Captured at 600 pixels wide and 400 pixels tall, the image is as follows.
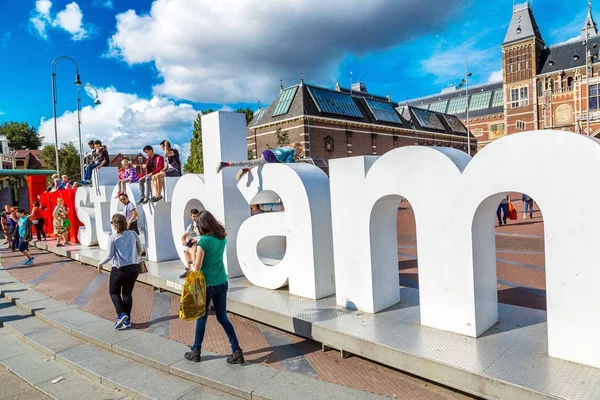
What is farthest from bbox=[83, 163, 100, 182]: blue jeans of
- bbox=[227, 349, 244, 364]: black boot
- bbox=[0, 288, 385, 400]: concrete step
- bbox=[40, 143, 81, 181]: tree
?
bbox=[40, 143, 81, 181]: tree

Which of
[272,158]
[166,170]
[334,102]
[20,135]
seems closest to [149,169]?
[166,170]

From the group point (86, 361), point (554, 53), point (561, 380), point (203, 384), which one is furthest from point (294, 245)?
point (554, 53)

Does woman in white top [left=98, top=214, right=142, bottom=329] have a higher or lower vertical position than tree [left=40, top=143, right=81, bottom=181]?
lower

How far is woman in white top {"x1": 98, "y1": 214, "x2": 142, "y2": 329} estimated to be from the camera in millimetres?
5648

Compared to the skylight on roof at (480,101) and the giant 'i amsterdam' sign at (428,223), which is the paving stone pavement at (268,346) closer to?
the giant 'i amsterdam' sign at (428,223)

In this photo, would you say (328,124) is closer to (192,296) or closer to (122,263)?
(122,263)

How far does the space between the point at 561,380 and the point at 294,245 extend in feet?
11.9

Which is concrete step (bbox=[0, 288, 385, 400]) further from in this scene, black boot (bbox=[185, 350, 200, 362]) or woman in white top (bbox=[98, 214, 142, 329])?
woman in white top (bbox=[98, 214, 142, 329])

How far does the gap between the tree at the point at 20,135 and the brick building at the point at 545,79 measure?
77.9m

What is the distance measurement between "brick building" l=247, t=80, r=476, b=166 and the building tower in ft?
54.3

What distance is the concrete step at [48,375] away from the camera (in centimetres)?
419

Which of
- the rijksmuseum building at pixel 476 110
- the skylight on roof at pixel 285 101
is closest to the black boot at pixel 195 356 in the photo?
the rijksmuseum building at pixel 476 110

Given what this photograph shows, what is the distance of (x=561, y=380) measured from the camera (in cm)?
320

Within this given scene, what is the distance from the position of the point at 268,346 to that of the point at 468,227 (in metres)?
2.88
